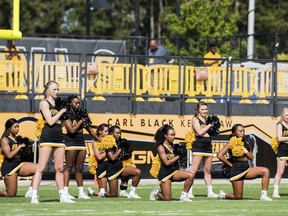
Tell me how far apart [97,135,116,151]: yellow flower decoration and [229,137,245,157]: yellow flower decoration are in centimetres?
196

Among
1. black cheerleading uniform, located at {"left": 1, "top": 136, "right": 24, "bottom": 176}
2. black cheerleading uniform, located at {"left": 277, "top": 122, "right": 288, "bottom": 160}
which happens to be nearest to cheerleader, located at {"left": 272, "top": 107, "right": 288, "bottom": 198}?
black cheerleading uniform, located at {"left": 277, "top": 122, "right": 288, "bottom": 160}

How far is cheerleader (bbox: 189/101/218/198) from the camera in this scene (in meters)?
18.6

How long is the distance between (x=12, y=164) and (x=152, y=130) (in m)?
5.65

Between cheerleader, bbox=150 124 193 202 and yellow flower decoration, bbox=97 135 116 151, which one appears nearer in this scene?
cheerleader, bbox=150 124 193 202

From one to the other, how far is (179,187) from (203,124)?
3125mm

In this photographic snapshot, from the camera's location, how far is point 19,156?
1847 centimetres

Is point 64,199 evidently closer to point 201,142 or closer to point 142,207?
point 142,207

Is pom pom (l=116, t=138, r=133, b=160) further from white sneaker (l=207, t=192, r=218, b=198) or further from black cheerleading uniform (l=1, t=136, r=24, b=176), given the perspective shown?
black cheerleading uniform (l=1, t=136, r=24, b=176)

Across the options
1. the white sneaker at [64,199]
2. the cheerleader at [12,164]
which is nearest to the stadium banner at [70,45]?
the cheerleader at [12,164]

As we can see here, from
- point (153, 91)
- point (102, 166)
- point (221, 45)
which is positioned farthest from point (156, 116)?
point (221, 45)

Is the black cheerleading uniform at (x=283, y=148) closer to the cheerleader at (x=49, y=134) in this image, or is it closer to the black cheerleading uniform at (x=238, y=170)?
the black cheerleading uniform at (x=238, y=170)

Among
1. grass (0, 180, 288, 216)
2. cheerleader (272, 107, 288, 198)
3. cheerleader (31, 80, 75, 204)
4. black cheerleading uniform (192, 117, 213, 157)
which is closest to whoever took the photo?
grass (0, 180, 288, 216)

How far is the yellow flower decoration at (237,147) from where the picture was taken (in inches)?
715

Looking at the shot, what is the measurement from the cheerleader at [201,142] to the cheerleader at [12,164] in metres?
2.71
